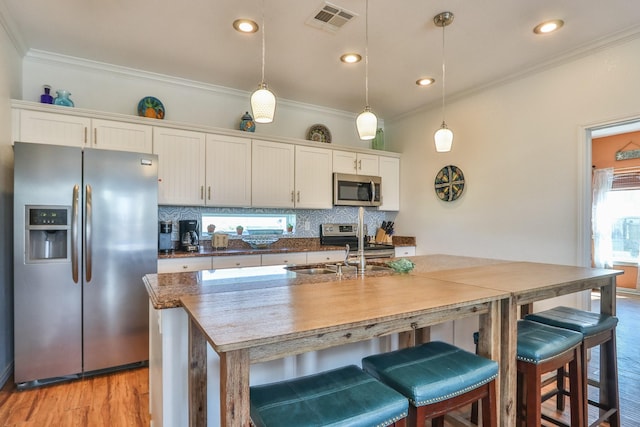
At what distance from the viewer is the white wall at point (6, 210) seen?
2428 millimetres

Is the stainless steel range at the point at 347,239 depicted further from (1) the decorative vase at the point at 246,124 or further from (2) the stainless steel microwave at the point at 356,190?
(1) the decorative vase at the point at 246,124

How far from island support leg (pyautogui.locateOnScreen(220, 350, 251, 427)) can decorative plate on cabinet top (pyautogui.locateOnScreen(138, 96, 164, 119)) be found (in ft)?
9.94

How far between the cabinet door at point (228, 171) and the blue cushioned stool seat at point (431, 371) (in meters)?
2.54

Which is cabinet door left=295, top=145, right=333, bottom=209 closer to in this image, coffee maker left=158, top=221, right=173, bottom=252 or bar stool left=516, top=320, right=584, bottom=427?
coffee maker left=158, top=221, right=173, bottom=252

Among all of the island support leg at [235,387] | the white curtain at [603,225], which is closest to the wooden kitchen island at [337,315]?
the island support leg at [235,387]

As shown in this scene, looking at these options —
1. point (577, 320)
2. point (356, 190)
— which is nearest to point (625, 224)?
point (356, 190)

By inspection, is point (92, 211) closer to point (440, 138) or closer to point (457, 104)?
point (440, 138)

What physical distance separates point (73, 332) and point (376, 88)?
3.61 meters

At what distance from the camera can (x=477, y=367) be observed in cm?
134

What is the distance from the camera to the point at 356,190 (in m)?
4.39

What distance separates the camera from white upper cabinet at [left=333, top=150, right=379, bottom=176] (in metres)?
4.26

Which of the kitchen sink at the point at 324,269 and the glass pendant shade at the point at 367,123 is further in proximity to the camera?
the kitchen sink at the point at 324,269

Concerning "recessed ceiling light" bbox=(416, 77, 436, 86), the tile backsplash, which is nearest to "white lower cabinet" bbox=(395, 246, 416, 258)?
the tile backsplash

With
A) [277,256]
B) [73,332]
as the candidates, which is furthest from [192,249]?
[73,332]
